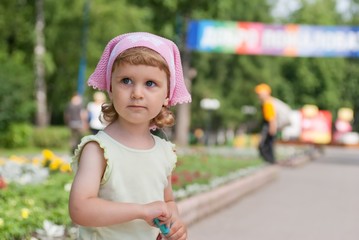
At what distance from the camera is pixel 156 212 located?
2.51m

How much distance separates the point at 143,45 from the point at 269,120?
14.8 m

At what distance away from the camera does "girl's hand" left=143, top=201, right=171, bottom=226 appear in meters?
2.49

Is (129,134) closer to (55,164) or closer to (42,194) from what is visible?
(42,194)

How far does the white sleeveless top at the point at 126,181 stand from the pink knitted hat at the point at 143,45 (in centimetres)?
19

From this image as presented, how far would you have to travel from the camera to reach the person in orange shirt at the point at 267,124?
17.0 m

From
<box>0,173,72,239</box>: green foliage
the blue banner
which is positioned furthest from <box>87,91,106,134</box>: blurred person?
the blue banner

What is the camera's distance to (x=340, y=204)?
11391mm

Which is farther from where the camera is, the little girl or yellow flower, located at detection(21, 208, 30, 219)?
yellow flower, located at detection(21, 208, 30, 219)

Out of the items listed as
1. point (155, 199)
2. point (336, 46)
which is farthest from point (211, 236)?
point (336, 46)

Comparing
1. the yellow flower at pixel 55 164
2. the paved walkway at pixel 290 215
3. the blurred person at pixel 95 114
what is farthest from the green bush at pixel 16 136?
the yellow flower at pixel 55 164

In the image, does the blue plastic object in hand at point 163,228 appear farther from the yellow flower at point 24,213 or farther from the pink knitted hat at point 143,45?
the yellow flower at point 24,213

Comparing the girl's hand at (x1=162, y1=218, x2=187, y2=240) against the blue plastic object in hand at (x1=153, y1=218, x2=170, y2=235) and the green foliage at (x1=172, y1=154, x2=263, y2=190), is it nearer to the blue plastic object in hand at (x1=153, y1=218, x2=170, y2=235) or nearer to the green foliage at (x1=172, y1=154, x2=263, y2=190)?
the blue plastic object in hand at (x1=153, y1=218, x2=170, y2=235)

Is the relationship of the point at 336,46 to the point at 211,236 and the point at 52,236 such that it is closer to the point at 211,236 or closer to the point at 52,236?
the point at 211,236

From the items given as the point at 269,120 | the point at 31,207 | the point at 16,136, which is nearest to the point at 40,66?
the point at 16,136
